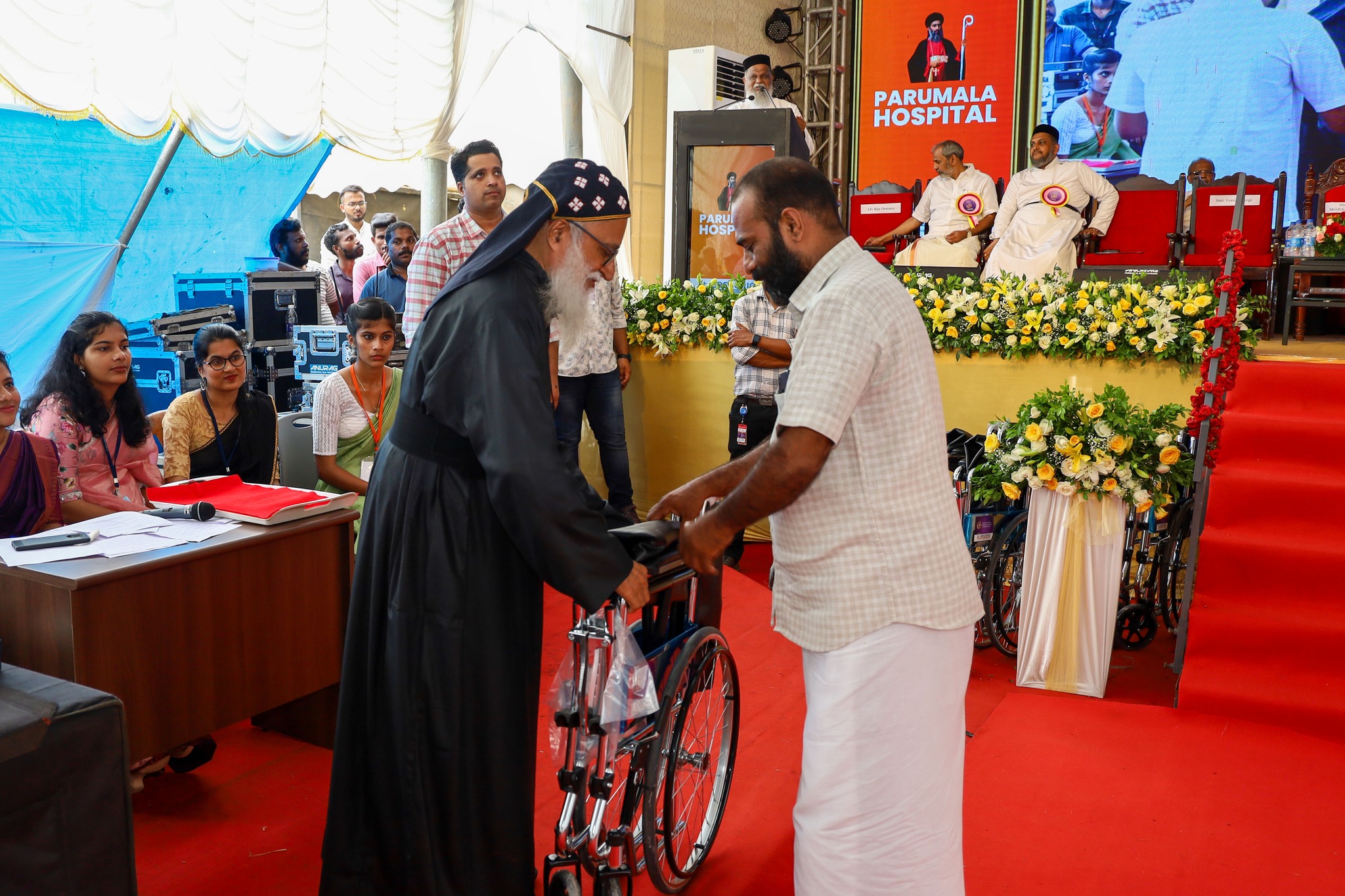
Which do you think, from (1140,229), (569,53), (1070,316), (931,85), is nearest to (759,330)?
(1070,316)

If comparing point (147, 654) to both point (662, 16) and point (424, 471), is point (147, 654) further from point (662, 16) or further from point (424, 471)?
point (662, 16)

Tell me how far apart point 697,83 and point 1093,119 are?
411 centimetres

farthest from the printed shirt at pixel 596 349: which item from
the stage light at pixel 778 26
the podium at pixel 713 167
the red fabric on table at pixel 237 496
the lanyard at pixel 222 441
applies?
the stage light at pixel 778 26

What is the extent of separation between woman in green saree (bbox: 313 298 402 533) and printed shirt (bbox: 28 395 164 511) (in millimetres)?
607

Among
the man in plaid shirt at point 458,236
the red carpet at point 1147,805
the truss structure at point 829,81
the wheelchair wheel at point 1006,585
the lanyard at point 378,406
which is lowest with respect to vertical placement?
the red carpet at point 1147,805

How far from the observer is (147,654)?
8.28 ft

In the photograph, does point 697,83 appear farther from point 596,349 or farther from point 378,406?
point 378,406

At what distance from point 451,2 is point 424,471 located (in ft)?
18.9

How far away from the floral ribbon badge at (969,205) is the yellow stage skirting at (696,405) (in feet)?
8.55

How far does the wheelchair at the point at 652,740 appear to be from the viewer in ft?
6.88

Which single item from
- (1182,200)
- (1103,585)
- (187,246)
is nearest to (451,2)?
(187,246)

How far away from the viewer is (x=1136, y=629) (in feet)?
14.9

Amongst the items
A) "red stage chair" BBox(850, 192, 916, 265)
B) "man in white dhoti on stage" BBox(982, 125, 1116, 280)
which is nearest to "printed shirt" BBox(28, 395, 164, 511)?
"man in white dhoti on stage" BBox(982, 125, 1116, 280)

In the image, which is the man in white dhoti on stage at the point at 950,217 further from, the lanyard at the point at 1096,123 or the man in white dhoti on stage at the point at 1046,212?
the lanyard at the point at 1096,123
